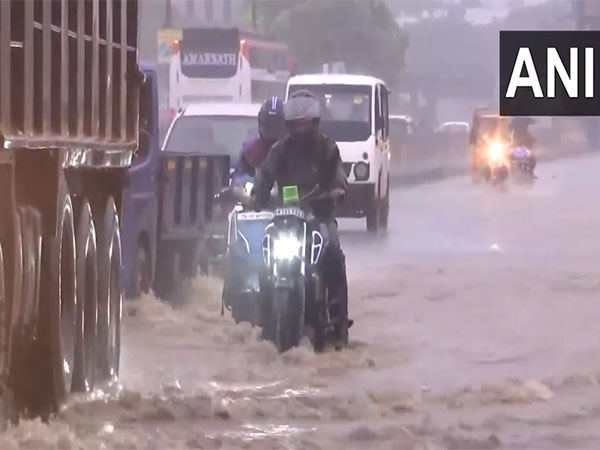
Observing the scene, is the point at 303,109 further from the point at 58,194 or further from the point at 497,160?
the point at 497,160

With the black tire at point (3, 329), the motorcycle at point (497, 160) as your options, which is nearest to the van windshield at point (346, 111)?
→ the motorcycle at point (497, 160)

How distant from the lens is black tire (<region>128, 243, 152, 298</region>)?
15570 millimetres

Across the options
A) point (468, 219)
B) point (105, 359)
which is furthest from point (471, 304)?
point (468, 219)

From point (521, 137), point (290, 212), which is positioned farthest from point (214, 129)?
point (521, 137)

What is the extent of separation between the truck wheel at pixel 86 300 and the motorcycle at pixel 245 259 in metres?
2.54

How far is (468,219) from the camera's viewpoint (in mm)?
32156

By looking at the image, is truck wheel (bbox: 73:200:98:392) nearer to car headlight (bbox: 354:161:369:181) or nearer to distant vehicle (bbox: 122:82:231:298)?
distant vehicle (bbox: 122:82:231:298)

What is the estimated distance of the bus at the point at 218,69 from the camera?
4628cm

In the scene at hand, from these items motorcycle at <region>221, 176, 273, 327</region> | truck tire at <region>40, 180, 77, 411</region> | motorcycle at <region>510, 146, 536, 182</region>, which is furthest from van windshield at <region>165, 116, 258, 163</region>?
motorcycle at <region>510, 146, 536, 182</region>

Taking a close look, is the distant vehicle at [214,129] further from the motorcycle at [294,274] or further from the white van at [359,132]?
the motorcycle at [294,274]

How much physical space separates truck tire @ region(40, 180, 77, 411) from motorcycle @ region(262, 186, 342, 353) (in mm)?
2495

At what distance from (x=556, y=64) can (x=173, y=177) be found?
3660 millimetres

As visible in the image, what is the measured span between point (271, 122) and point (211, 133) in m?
8.89

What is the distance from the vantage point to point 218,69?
46719 millimetres
